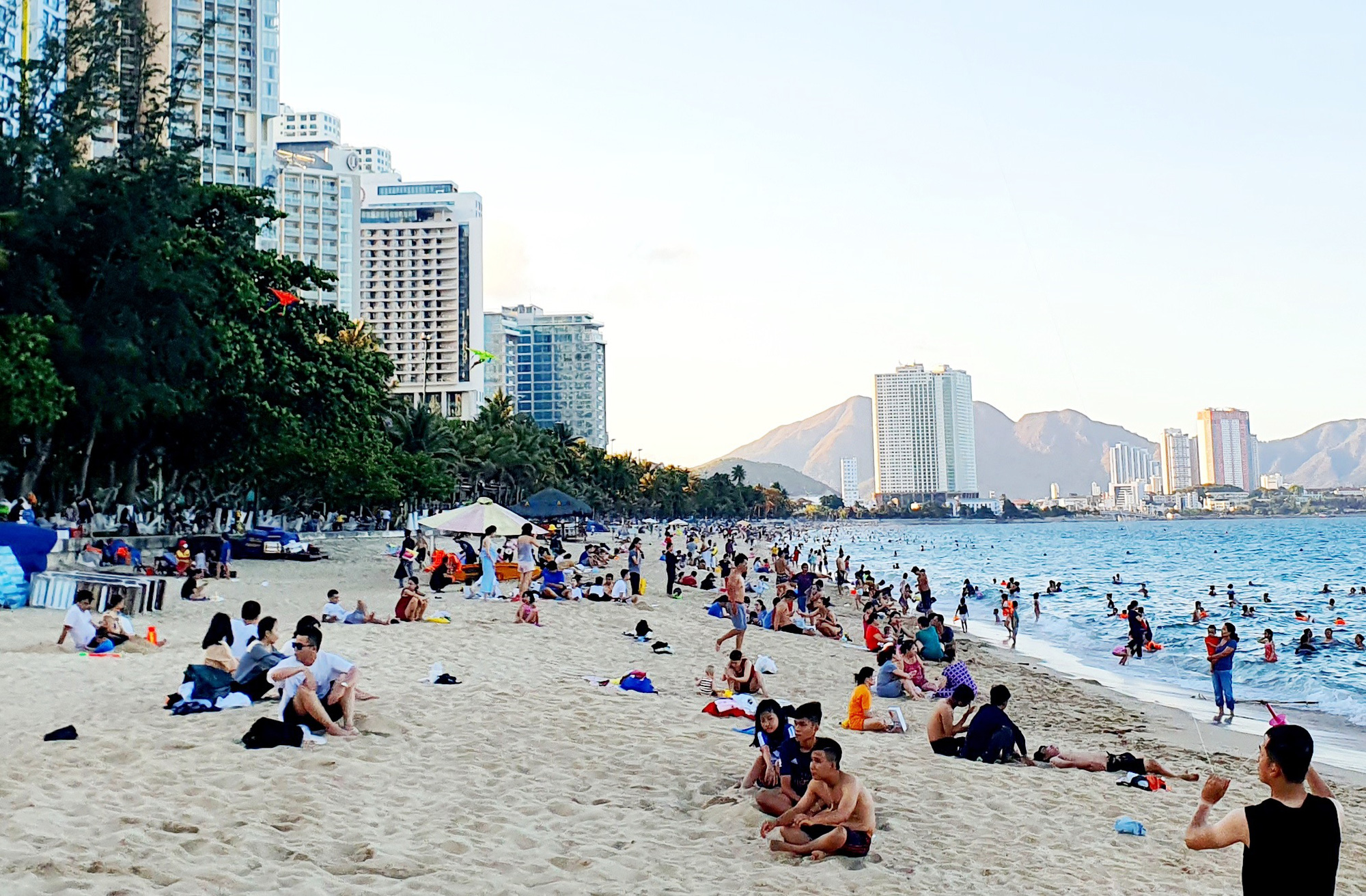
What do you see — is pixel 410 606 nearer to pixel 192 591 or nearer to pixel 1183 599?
pixel 192 591

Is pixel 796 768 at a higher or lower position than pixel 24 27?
lower

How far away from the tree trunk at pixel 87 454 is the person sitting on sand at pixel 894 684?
16.7m

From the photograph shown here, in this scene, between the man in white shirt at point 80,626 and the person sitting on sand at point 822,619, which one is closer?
the man in white shirt at point 80,626

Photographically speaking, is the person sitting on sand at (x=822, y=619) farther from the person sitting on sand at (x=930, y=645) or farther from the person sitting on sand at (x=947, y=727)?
the person sitting on sand at (x=947, y=727)

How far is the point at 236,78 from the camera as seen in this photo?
9938cm

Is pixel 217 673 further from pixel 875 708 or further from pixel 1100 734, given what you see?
pixel 1100 734

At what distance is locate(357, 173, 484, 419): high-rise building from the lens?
140750 mm

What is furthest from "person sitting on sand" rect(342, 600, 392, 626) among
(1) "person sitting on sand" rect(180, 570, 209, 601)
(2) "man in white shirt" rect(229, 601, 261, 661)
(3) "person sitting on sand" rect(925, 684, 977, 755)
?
(3) "person sitting on sand" rect(925, 684, 977, 755)

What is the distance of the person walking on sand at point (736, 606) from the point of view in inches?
587

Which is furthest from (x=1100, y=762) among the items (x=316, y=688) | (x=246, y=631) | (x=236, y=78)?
(x=236, y=78)

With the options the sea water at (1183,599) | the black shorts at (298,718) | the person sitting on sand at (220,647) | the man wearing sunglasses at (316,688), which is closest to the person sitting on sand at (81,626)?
the person sitting on sand at (220,647)

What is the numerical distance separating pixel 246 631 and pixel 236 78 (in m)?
103

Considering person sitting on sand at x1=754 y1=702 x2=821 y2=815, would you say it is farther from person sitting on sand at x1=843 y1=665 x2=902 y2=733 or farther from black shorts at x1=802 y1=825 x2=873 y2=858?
person sitting on sand at x1=843 y1=665 x2=902 y2=733

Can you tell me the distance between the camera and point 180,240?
73.7 feet
